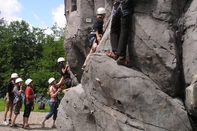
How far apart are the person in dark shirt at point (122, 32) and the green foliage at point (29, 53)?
2709 centimetres

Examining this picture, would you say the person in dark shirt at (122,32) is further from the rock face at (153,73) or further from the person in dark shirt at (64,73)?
the person in dark shirt at (64,73)

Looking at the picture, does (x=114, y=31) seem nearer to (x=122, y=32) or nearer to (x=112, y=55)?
(x=122, y=32)

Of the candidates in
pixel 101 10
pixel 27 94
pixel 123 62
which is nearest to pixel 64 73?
pixel 27 94

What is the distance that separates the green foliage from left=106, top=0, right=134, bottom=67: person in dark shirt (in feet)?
88.9

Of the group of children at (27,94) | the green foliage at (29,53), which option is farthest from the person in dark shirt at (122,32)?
the green foliage at (29,53)

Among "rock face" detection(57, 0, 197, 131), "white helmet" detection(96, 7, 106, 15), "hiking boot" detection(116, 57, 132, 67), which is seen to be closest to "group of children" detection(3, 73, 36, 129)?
"white helmet" detection(96, 7, 106, 15)

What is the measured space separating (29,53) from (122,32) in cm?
3618

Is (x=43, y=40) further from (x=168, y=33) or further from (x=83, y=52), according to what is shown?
(x=168, y=33)

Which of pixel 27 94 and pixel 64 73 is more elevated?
pixel 64 73

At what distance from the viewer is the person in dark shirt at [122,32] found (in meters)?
6.05

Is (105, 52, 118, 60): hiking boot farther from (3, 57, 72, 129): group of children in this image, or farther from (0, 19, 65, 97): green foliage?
(0, 19, 65, 97): green foliage

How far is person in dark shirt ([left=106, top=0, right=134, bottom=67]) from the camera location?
19.9 ft

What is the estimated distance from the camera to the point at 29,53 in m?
41.0

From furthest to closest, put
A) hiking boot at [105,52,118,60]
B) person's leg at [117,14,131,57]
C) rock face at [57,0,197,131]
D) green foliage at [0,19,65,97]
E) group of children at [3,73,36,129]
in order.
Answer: green foliage at [0,19,65,97] < group of children at [3,73,36,129] < hiking boot at [105,52,118,60] < person's leg at [117,14,131,57] < rock face at [57,0,197,131]
